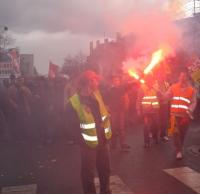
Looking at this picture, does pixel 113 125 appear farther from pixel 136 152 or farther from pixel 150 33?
pixel 150 33

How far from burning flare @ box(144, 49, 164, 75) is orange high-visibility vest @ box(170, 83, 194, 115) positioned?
0.75 meters

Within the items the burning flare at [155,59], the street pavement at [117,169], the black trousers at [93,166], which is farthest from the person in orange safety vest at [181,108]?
the black trousers at [93,166]

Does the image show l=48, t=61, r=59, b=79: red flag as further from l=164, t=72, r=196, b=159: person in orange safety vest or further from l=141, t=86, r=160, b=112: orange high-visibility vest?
l=164, t=72, r=196, b=159: person in orange safety vest

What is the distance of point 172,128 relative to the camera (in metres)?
8.94

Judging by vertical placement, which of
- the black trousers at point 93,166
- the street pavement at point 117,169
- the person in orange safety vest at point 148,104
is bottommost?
the street pavement at point 117,169

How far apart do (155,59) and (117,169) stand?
7.69 feet

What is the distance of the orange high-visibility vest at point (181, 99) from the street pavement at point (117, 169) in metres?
0.99

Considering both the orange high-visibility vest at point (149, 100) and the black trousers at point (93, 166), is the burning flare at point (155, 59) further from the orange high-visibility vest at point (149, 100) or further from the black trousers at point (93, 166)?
the black trousers at point (93, 166)

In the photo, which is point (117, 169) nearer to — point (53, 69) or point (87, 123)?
point (87, 123)

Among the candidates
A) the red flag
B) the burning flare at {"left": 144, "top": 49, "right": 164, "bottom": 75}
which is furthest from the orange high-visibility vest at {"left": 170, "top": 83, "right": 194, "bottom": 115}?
the red flag

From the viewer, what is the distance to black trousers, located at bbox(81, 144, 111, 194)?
19.2 feet

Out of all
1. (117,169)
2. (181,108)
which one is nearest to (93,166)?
(117,169)

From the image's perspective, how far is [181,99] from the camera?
8891 millimetres

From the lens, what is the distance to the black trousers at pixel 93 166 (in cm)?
585
